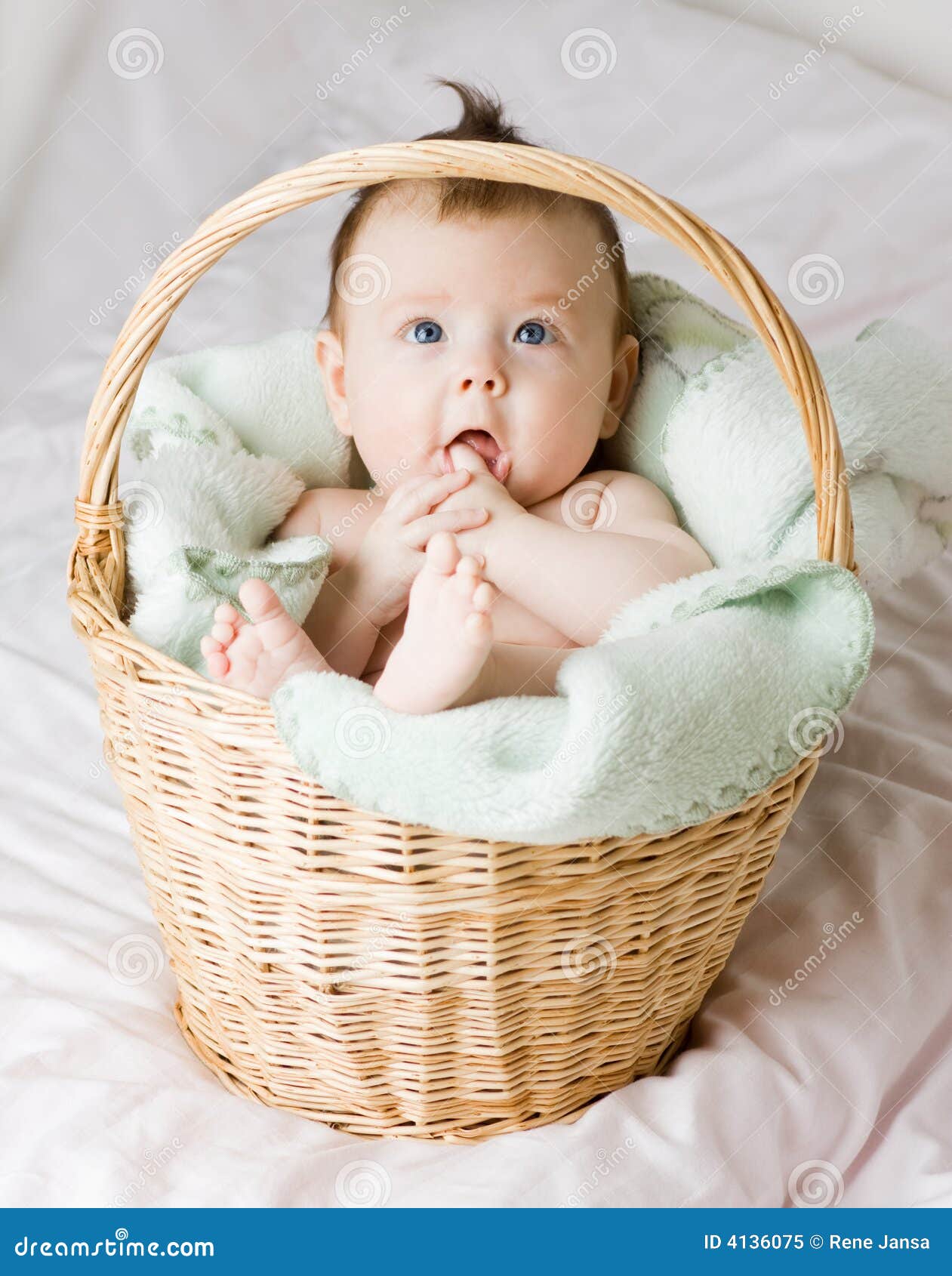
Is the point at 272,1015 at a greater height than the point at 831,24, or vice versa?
the point at 831,24

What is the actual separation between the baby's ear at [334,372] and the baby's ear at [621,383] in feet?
0.86

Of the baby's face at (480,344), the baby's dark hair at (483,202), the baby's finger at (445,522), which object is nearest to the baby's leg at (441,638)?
the baby's finger at (445,522)

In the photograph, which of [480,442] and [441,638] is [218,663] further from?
[480,442]

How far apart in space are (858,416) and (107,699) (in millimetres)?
688

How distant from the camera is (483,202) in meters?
1.23

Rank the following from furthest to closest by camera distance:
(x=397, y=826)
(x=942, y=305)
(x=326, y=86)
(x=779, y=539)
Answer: (x=326, y=86) < (x=942, y=305) < (x=779, y=539) < (x=397, y=826)

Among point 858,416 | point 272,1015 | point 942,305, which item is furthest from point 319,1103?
point 942,305

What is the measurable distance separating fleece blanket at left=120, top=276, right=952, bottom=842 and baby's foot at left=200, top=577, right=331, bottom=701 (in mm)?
95

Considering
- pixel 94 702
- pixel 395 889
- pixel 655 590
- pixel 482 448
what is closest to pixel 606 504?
pixel 482 448

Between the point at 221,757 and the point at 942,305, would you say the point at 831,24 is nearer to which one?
the point at 942,305

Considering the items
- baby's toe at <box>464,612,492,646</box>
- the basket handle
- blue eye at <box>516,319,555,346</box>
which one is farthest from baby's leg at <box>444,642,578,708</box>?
blue eye at <box>516,319,555,346</box>

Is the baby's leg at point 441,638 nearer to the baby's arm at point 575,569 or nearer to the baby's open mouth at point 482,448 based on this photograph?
the baby's arm at point 575,569

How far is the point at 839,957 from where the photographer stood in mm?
1224

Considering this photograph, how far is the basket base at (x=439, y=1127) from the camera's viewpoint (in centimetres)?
109
